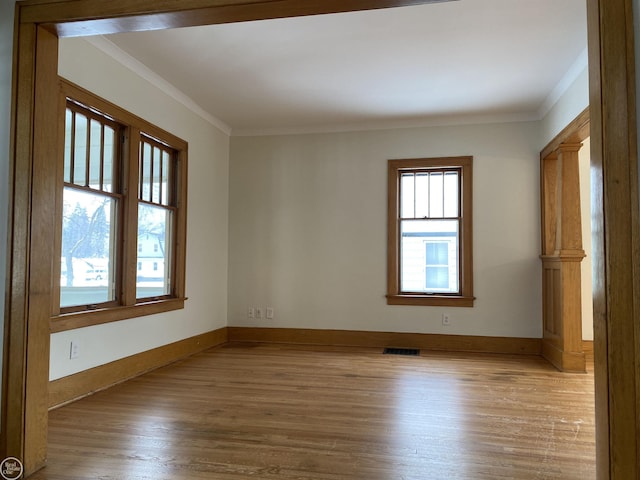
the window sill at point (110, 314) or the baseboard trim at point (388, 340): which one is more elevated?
the window sill at point (110, 314)

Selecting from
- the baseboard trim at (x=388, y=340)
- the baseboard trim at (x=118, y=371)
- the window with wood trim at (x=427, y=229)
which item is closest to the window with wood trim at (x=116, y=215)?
the baseboard trim at (x=118, y=371)

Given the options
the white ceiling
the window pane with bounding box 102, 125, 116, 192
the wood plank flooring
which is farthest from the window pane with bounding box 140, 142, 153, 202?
the wood plank flooring

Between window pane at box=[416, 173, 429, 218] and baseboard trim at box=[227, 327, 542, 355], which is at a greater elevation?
window pane at box=[416, 173, 429, 218]

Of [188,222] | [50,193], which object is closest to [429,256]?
[188,222]

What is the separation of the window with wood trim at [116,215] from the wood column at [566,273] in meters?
3.73

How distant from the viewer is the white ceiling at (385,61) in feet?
10.6

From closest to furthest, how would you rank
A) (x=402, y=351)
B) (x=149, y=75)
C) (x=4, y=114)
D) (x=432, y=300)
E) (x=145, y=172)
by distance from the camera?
1. (x=4, y=114)
2. (x=149, y=75)
3. (x=145, y=172)
4. (x=402, y=351)
5. (x=432, y=300)

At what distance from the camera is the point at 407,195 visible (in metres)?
5.61

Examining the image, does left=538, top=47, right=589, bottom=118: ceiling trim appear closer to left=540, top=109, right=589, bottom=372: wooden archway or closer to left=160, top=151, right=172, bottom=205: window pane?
left=540, top=109, right=589, bottom=372: wooden archway

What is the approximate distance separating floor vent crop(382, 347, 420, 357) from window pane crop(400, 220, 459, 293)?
0.68 m

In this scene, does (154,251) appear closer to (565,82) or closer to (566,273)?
(566,273)

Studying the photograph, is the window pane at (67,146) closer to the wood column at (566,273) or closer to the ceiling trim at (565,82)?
the ceiling trim at (565,82)

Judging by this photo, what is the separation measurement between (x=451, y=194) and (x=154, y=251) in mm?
3361

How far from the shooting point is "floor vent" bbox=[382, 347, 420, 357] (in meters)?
5.10
